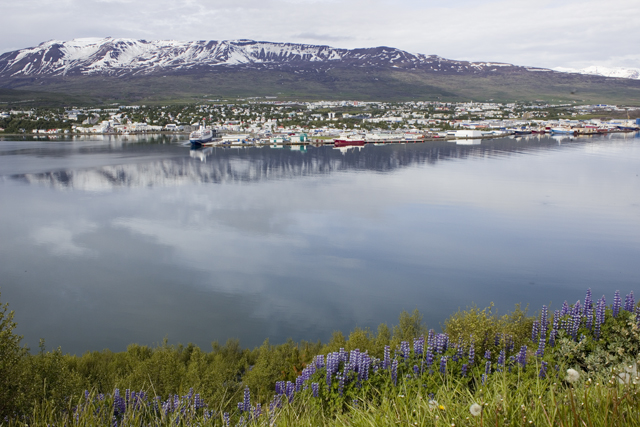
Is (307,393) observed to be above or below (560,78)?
below

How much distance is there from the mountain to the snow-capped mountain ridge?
0.48 ft

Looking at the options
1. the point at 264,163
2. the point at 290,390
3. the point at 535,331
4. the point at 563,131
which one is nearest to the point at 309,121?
the point at 264,163

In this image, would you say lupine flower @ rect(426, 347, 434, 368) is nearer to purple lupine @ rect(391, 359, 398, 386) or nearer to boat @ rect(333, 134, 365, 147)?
purple lupine @ rect(391, 359, 398, 386)

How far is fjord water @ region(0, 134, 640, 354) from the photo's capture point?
16.8ft

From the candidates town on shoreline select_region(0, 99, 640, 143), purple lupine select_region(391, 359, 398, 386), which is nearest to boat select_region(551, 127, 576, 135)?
town on shoreline select_region(0, 99, 640, 143)

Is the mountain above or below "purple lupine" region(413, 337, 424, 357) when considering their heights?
above

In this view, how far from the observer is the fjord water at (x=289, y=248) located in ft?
16.8

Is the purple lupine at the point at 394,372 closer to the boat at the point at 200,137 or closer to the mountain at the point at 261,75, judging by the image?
the boat at the point at 200,137

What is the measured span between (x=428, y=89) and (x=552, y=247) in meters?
52.6

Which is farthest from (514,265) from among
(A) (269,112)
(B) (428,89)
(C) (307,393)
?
(B) (428,89)

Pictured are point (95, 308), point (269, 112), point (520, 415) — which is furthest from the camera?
point (269, 112)

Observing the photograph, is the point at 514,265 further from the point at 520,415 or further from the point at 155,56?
the point at 155,56

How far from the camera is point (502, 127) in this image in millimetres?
32312

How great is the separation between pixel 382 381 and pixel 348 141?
2272cm
